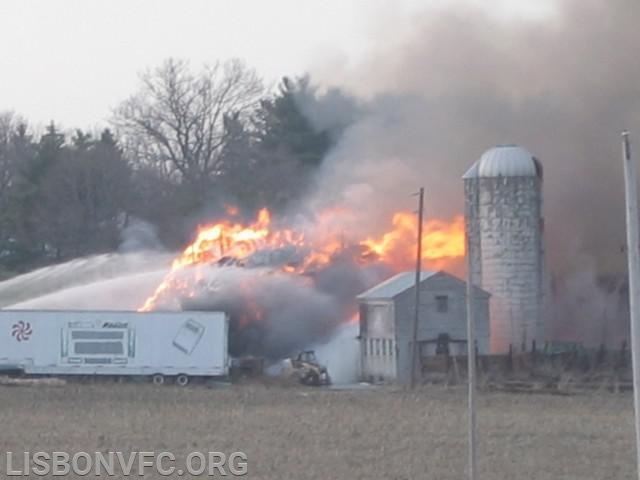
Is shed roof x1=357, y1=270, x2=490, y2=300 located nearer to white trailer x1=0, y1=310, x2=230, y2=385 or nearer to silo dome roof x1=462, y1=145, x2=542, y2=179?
silo dome roof x1=462, y1=145, x2=542, y2=179

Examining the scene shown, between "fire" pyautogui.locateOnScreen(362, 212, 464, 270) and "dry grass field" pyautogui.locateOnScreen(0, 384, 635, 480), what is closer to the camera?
"dry grass field" pyautogui.locateOnScreen(0, 384, 635, 480)

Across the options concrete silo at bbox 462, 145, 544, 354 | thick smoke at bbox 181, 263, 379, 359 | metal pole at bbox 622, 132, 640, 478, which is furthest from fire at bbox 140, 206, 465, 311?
metal pole at bbox 622, 132, 640, 478

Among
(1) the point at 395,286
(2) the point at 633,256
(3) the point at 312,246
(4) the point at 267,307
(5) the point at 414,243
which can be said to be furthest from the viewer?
(5) the point at 414,243

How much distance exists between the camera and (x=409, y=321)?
200 feet

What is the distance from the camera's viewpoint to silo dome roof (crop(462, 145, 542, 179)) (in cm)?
6538

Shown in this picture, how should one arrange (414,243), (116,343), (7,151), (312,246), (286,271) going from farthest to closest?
(7,151)
(414,243)
(312,246)
(286,271)
(116,343)

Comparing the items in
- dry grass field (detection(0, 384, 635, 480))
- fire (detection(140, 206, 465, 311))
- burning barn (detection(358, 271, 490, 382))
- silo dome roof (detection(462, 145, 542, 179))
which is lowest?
dry grass field (detection(0, 384, 635, 480))

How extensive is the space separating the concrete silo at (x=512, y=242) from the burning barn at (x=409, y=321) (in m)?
3.10

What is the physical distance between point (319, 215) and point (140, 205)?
75.7ft

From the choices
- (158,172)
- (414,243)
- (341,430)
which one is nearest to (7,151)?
(158,172)

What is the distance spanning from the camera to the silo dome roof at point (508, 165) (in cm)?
6538

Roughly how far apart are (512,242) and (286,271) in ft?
30.7

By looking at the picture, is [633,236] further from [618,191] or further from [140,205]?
[140,205]

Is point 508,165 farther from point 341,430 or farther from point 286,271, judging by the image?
point 341,430
